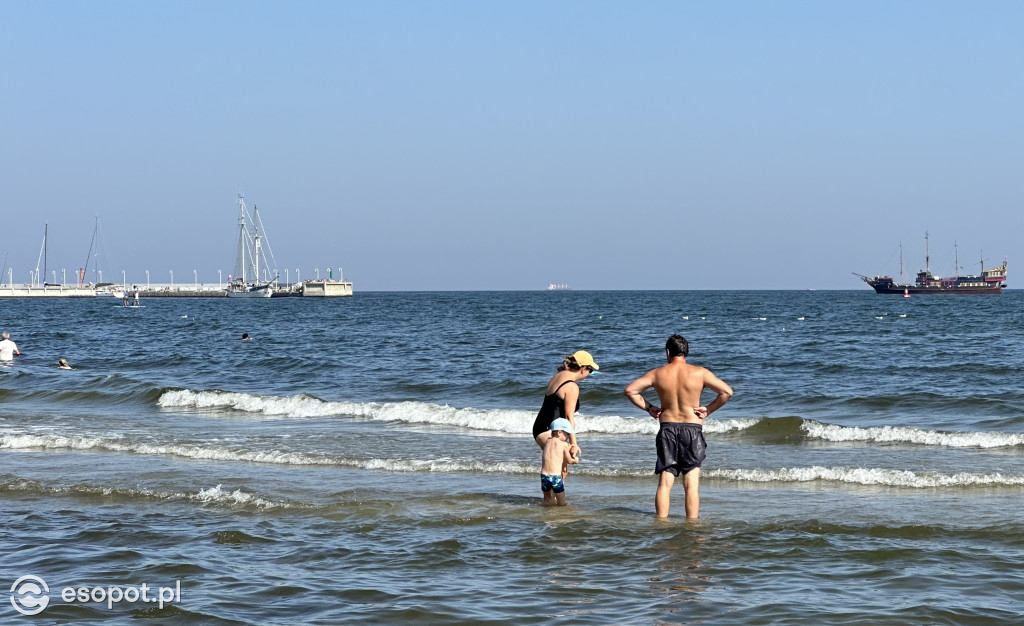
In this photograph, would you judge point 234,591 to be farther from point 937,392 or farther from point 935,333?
point 935,333

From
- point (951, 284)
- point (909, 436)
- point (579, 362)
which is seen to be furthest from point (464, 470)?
point (951, 284)

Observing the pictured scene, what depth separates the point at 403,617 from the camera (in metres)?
6.23

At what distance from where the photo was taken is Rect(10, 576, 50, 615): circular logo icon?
633cm

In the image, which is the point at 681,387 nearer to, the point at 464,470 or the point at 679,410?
the point at 679,410

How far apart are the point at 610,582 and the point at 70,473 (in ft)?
24.4

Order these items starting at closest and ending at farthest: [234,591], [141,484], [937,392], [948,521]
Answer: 1. [234,591]
2. [948,521]
3. [141,484]
4. [937,392]

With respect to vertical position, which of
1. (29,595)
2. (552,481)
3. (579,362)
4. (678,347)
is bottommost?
(29,595)

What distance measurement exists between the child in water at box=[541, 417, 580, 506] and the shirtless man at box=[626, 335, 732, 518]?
94cm

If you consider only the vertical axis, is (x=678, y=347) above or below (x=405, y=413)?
above

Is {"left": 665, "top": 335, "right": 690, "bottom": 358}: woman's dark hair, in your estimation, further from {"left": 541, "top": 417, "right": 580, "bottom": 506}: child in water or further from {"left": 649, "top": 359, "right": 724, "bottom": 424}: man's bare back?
{"left": 541, "top": 417, "right": 580, "bottom": 506}: child in water

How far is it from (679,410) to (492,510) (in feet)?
6.96

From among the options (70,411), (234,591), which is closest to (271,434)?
(70,411)

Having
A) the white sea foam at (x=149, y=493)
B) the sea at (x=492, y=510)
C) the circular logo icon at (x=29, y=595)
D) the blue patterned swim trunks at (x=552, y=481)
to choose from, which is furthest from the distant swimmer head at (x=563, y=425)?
the circular logo icon at (x=29, y=595)

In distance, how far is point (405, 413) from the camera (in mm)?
18406
